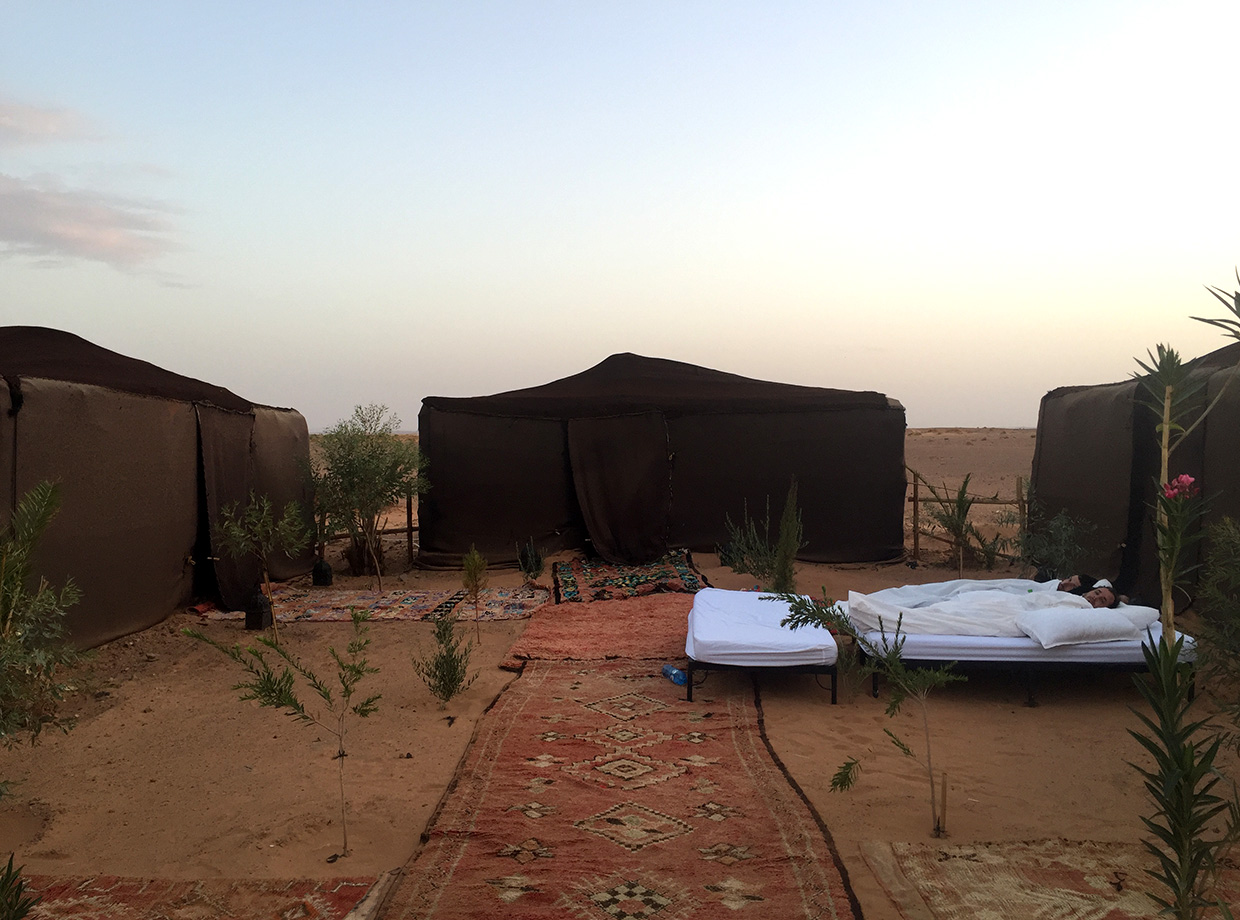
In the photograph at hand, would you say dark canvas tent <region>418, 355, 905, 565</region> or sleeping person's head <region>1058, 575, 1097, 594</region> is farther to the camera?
dark canvas tent <region>418, 355, 905, 565</region>

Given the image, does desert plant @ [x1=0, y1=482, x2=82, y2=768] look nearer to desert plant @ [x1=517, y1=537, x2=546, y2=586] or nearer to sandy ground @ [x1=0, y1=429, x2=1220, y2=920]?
sandy ground @ [x1=0, y1=429, x2=1220, y2=920]

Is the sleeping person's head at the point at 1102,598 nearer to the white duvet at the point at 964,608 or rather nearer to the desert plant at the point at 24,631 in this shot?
the white duvet at the point at 964,608

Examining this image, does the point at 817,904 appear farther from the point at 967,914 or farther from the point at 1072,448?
the point at 1072,448

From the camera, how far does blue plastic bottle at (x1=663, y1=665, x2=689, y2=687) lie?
17.2ft

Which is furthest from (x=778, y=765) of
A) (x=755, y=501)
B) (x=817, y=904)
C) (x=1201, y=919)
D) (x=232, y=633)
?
(x=755, y=501)

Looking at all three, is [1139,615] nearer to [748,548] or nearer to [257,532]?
[748,548]

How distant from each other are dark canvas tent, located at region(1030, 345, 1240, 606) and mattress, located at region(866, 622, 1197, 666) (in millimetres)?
1287

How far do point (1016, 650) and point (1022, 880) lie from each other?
7.25 ft

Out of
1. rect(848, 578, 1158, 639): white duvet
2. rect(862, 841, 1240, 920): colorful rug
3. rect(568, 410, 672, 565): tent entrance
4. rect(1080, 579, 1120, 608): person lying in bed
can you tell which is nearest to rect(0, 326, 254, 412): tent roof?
rect(568, 410, 672, 565): tent entrance

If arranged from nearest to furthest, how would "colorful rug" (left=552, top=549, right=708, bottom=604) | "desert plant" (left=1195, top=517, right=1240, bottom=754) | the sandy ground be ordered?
1. the sandy ground
2. "desert plant" (left=1195, top=517, right=1240, bottom=754)
3. "colorful rug" (left=552, top=549, right=708, bottom=604)

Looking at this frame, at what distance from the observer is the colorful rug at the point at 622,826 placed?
2732 millimetres

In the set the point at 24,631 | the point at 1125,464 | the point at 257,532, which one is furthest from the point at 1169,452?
the point at 257,532

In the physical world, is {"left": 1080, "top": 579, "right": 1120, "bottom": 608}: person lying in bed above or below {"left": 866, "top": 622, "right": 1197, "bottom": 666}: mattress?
above

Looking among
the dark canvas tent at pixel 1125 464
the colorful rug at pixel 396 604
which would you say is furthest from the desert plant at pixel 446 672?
the dark canvas tent at pixel 1125 464
